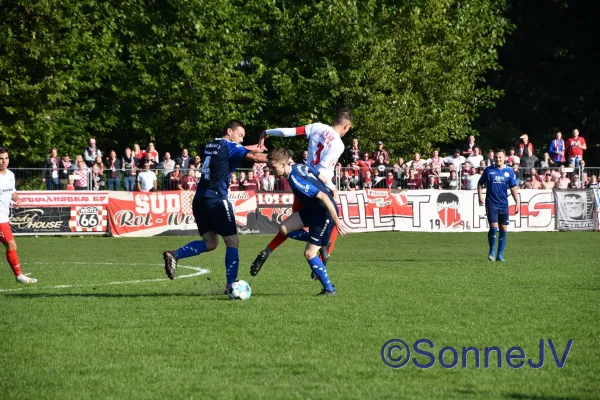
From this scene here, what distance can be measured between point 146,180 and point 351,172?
6.25 meters

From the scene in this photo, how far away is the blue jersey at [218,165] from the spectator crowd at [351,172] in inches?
697

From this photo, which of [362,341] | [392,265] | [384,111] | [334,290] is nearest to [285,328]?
[362,341]

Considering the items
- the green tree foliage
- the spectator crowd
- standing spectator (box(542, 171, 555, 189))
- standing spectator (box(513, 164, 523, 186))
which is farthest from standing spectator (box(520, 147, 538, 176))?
the green tree foliage

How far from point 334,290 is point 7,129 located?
2397cm

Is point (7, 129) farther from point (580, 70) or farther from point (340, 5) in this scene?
point (580, 70)

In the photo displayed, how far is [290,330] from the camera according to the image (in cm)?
875

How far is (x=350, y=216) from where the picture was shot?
3014 centimetres

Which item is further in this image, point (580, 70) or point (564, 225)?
point (580, 70)

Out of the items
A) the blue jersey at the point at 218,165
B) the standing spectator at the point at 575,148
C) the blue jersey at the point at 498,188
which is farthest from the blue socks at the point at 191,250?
the standing spectator at the point at 575,148

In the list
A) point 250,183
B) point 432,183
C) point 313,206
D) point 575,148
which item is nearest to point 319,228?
point 313,206

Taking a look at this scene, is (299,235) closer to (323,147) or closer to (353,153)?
(323,147)

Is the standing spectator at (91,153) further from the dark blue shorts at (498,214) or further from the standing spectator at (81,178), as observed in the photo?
the dark blue shorts at (498,214)

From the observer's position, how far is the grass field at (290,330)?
21.4ft

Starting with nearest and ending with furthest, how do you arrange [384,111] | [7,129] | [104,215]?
[104,215] → [7,129] → [384,111]
